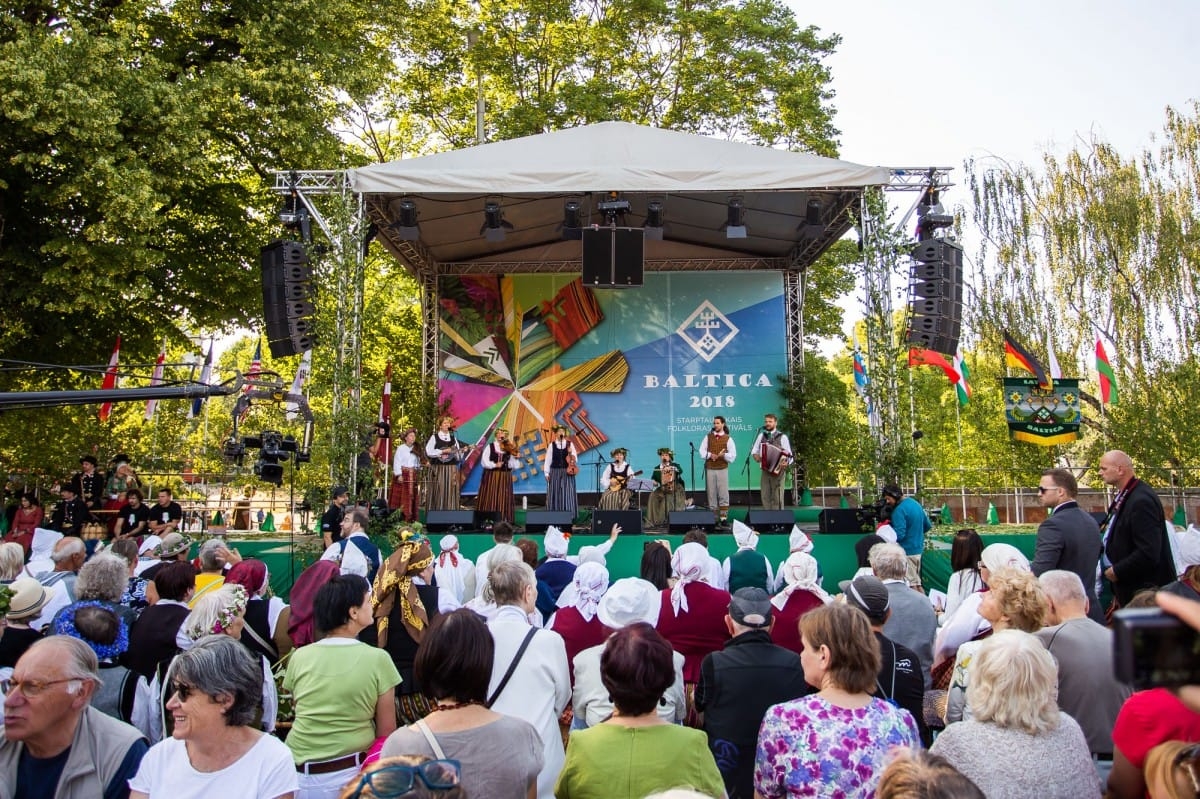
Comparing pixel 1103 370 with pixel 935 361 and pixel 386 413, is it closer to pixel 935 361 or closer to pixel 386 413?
pixel 935 361

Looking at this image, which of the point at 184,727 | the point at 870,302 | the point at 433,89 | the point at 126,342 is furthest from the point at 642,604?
the point at 433,89

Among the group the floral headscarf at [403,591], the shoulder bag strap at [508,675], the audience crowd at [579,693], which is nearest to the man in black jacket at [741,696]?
the audience crowd at [579,693]

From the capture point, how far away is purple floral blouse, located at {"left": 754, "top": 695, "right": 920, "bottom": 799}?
8.25 ft

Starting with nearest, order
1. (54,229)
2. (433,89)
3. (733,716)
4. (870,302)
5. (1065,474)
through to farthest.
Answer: (733,716) → (1065,474) → (870,302) → (54,229) → (433,89)

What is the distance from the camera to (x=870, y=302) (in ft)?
40.1

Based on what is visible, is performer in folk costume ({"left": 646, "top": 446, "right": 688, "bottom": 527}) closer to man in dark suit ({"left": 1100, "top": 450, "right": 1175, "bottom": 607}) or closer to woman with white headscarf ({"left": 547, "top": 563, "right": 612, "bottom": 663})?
man in dark suit ({"left": 1100, "top": 450, "right": 1175, "bottom": 607})

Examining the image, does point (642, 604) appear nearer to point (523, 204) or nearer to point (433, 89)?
point (523, 204)

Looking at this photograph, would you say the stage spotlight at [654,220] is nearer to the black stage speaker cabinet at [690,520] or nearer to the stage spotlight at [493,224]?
the stage spotlight at [493,224]

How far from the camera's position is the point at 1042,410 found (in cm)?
1680

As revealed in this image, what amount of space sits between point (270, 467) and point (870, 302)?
766 cm

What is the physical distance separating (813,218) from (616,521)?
18.6ft

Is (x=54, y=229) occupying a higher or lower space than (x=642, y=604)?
higher

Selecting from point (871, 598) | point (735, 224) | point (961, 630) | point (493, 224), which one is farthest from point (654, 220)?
point (871, 598)

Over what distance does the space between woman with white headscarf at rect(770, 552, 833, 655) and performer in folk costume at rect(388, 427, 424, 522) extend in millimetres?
9801
